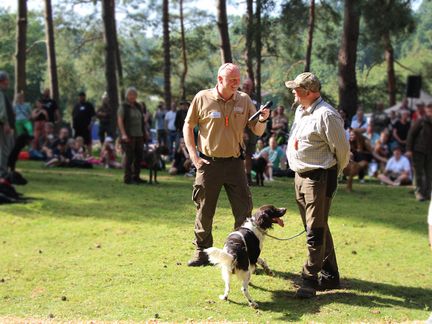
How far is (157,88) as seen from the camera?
37.7m

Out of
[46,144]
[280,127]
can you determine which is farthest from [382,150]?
[46,144]

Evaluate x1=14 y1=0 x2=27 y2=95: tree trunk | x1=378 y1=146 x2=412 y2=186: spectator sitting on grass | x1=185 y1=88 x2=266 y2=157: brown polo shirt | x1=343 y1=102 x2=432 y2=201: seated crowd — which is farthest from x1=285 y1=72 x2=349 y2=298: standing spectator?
x1=14 y1=0 x2=27 y2=95: tree trunk

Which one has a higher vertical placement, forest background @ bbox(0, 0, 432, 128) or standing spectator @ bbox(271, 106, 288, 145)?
forest background @ bbox(0, 0, 432, 128)

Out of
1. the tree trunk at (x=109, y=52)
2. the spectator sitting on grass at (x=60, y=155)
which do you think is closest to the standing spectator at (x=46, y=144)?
the spectator sitting on grass at (x=60, y=155)

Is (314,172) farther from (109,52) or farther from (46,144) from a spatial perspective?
(109,52)

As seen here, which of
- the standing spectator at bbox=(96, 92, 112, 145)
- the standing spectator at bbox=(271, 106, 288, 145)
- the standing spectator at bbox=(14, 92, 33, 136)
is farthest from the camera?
the standing spectator at bbox=(96, 92, 112, 145)

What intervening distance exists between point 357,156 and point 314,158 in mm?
9830

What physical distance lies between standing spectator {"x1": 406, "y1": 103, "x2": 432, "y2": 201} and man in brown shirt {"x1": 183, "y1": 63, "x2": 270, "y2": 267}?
728cm

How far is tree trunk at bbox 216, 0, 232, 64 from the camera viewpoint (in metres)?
14.2

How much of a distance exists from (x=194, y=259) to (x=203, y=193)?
0.90m

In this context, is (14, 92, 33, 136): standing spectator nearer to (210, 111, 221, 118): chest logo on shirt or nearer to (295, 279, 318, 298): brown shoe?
(210, 111, 221, 118): chest logo on shirt

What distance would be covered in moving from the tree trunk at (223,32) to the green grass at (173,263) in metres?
3.57

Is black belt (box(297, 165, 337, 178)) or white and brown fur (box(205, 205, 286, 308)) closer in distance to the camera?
white and brown fur (box(205, 205, 286, 308))

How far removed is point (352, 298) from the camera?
21.1 feet
